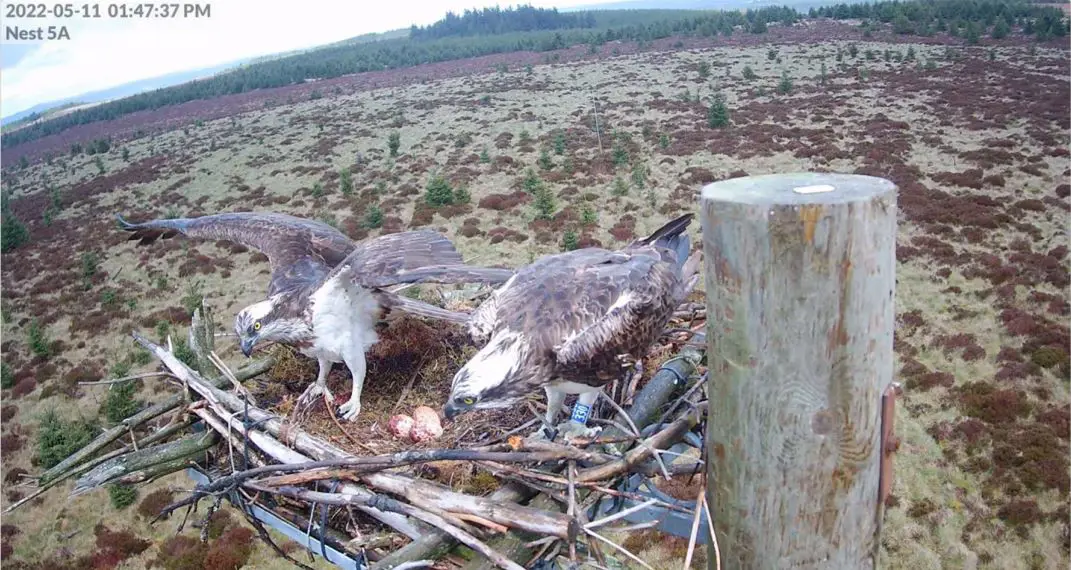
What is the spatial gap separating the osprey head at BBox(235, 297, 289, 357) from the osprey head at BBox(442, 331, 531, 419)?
5.55 ft

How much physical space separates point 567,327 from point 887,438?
1.80 m

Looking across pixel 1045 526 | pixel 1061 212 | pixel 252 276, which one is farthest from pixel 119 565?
pixel 1061 212

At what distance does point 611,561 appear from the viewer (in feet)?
9.77

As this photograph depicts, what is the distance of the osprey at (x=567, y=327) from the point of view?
3.25 meters

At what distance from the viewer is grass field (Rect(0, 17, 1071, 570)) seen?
923 centimetres

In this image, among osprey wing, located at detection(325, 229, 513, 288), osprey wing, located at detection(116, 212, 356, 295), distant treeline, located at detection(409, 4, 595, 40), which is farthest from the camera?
distant treeline, located at detection(409, 4, 595, 40)

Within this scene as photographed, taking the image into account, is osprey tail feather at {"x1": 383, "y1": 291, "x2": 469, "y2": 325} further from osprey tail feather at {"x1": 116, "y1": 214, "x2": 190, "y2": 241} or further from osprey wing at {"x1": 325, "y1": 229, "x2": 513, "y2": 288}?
osprey tail feather at {"x1": 116, "y1": 214, "x2": 190, "y2": 241}

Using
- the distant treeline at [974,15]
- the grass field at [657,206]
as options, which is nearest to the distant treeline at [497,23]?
the distant treeline at [974,15]

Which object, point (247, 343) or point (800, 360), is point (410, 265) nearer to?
point (247, 343)

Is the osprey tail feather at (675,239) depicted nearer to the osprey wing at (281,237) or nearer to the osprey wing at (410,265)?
the osprey wing at (410,265)

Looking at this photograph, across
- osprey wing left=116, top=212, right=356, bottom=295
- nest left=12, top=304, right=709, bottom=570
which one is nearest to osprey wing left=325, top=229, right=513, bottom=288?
osprey wing left=116, top=212, right=356, bottom=295

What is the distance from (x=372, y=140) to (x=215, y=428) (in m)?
28.0

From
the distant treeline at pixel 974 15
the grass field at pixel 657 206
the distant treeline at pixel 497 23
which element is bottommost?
the grass field at pixel 657 206

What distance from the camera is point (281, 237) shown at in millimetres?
5055
